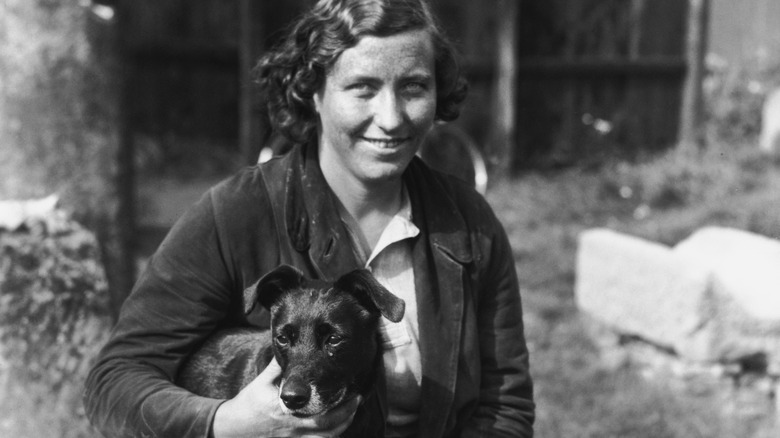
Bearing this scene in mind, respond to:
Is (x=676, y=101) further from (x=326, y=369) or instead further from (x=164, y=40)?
(x=326, y=369)

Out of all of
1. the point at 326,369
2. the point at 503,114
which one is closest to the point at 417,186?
the point at 326,369

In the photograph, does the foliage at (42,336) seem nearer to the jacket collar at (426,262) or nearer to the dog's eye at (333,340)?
the jacket collar at (426,262)

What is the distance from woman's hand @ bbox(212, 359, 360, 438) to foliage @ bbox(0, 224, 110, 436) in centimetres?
146

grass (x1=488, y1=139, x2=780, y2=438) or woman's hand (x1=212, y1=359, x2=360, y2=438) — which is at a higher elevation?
woman's hand (x1=212, y1=359, x2=360, y2=438)

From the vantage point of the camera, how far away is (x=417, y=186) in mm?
3162

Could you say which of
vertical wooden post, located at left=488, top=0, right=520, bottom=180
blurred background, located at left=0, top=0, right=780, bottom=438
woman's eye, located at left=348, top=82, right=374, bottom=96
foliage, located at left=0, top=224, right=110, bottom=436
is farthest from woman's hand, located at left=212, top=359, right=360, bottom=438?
vertical wooden post, located at left=488, top=0, right=520, bottom=180

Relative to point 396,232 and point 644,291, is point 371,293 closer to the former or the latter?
point 396,232

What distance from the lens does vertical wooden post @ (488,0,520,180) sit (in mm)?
9648

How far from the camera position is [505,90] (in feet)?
32.3

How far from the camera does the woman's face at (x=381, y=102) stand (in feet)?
9.28

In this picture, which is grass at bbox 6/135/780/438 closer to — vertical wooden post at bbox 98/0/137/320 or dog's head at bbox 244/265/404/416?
vertical wooden post at bbox 98/0/137/320

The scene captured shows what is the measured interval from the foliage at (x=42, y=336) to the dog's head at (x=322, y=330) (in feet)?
4.75

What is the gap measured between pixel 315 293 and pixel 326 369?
8.8 inches

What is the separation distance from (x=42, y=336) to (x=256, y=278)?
54.9 inches
